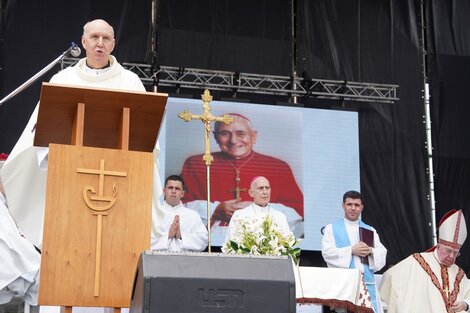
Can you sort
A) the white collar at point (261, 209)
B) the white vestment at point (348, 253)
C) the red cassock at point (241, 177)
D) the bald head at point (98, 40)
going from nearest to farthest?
the bald head at point (98, 40) → the white vestment at point (348, 253) → the white collar at point (261, 209) → the red cassock at point (241, 177)

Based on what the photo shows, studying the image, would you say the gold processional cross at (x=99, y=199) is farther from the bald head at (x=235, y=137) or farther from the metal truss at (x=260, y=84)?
the bald head at (x=235, y=137)

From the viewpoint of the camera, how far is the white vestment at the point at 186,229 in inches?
333

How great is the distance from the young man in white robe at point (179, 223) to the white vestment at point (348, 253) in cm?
118

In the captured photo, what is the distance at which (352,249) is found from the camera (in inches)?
322

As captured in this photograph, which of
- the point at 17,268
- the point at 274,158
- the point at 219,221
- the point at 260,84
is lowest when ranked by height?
the point at 17,268

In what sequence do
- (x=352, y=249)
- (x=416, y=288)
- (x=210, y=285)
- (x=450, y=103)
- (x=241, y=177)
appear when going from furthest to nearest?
(x=450, y=103), (x=241, y=177), (x=416, y=288), (x=352, y=249), (x=210, y=285)

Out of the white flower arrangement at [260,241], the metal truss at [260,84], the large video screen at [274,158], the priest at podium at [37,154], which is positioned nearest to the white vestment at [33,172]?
the priest at podium at [37,154]

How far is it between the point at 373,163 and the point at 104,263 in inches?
273

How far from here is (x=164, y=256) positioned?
337 cm

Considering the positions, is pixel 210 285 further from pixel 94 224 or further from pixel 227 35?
pixel 227 35

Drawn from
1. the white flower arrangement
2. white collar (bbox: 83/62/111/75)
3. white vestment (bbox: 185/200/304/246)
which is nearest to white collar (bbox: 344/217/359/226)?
white vestment (bbox: 185/200/304/246)

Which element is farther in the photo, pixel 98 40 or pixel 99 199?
pixel 98 40

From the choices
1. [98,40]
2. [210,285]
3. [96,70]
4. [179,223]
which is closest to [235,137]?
[179,223]

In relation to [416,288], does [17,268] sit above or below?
above
